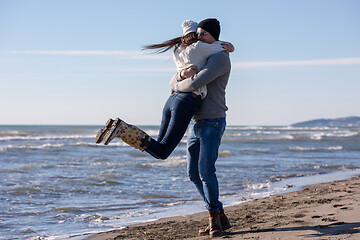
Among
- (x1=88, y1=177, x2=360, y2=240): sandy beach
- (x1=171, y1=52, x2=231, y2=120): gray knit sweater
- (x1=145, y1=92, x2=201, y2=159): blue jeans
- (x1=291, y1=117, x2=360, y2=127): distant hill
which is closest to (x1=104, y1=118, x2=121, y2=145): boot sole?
(x1=145, y1=92, x2=201, y2=159): blue jeans

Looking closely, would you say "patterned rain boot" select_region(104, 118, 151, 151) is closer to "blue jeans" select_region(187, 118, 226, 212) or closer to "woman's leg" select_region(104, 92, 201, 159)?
"woman's leg" select_region(104, 92, 201, 159)

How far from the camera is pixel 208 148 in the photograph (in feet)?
12.2

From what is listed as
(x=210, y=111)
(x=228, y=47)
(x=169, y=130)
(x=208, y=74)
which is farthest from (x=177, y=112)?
(x=228, y=47)

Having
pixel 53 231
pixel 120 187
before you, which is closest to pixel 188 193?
pixel 120 187

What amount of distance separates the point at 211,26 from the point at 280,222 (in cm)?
201

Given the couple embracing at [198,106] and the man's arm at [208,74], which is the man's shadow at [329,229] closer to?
the couple embracing at [198,106]

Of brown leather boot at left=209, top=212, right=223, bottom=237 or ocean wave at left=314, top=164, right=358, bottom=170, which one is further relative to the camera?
ocean wave at left=314, top=164, right=358, bottom=170

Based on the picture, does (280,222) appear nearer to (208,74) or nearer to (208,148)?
(208,148)

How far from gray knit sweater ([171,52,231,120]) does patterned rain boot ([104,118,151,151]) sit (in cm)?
Answer: 52

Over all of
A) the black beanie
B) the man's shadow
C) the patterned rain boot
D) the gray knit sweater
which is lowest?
the man's shadow

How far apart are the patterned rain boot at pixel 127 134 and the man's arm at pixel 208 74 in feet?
1.72

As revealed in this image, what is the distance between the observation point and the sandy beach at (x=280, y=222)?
3.59 m

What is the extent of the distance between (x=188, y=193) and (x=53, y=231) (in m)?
2.99

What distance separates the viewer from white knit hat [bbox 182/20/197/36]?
12.5 feet
